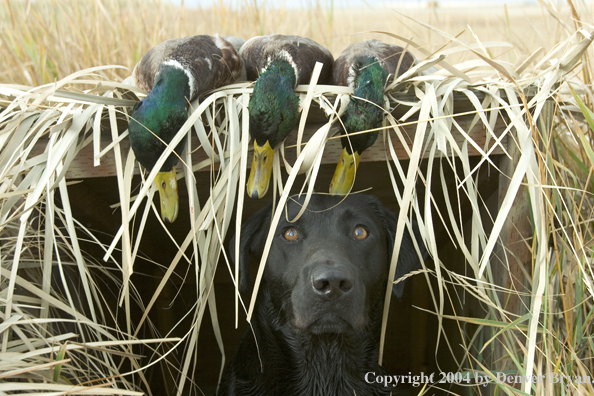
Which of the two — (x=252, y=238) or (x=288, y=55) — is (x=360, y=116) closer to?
(x=288, y=55)

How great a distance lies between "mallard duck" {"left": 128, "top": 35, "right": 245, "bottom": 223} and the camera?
1547 mm

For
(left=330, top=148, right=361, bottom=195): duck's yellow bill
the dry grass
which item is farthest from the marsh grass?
the dry grass

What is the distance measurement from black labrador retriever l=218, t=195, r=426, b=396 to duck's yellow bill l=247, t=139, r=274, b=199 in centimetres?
26

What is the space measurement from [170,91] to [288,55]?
53 centimetres

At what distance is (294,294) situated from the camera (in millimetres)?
1672

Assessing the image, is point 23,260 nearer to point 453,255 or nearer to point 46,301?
point 46,301

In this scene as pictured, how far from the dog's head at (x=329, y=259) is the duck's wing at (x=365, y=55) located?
47 centimetres

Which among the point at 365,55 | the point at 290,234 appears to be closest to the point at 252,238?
the point at 290,234

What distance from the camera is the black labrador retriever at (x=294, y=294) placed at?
1.80 m

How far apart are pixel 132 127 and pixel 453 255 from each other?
1.91 metres

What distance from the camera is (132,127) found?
1555 millimetres

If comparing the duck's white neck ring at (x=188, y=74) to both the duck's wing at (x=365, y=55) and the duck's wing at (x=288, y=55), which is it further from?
the duck's wing at (x=365, y=55)

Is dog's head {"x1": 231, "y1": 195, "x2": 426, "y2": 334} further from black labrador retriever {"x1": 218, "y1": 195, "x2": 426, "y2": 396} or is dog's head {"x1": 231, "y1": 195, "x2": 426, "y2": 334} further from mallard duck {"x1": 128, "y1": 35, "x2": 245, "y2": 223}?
mallard duck {"x1": 128, "y1": 35, "x2": 245, "y2": 223}

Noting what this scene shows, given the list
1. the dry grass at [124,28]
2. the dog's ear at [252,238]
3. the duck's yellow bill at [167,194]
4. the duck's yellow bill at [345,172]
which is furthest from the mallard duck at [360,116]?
the dry grass at [124,28]
